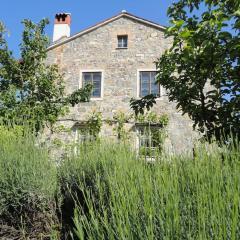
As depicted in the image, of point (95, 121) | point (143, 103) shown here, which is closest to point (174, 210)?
point (143, 103)

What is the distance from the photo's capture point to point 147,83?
15.5m

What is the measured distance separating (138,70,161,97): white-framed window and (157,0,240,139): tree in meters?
11.0

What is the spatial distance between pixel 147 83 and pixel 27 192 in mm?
12401

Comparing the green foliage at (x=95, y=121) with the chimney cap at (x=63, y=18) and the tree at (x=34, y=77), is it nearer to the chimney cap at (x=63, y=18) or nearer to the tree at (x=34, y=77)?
the tree at (x=34, y=77)

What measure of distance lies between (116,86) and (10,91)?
5293 millimetres

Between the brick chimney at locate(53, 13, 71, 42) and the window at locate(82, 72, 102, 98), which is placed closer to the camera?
the window at locate(82, 72, 102, 98)

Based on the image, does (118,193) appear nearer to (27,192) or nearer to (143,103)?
(27,192)

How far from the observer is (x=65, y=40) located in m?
16.3

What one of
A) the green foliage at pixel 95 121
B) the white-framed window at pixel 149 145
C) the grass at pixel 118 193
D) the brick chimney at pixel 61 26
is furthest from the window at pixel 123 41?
the white-framed window at pixel 149 145

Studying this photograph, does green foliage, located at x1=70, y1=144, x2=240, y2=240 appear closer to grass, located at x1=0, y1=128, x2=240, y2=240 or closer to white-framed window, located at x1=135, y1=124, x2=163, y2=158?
grass, located at x1=0, y1=128, x2=240, y2=240

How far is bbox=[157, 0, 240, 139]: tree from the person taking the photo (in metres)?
3.60

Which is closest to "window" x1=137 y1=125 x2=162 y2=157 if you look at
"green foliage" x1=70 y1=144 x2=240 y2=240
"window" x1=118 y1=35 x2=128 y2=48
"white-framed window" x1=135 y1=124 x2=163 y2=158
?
"white-framed window" x1=135 y1=124 x2=163 y2=158

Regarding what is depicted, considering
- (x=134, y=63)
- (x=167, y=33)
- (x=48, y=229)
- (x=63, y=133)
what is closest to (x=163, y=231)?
(x=48, y=229)

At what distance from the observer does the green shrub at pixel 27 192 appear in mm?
3463
